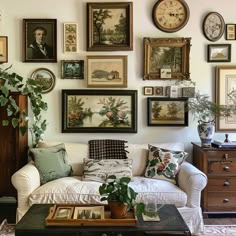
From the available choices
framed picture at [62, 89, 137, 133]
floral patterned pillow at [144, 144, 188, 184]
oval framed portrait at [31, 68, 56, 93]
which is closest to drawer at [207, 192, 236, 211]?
floral patterned pillow at [144, 144, 188, 184]

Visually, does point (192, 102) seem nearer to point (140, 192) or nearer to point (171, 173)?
point (171, 173)

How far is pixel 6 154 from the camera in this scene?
4055mm

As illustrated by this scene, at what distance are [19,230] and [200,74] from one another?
2967mm

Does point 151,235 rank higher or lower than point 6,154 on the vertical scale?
lower

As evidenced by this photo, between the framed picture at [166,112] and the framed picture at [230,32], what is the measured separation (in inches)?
39.3

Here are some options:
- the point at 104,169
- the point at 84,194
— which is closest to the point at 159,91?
the point at 104,169

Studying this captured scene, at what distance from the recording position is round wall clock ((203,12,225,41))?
4371 mm

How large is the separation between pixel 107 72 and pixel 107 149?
972mm

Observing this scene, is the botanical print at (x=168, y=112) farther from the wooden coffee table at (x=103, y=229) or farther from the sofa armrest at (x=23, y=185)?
the wooden coffee table at (x=103, y=229)

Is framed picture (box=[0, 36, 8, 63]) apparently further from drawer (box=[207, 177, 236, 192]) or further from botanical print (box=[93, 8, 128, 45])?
drawer (box=[207, 177, 236, 192])

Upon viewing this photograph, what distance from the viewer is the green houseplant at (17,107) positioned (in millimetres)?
3910

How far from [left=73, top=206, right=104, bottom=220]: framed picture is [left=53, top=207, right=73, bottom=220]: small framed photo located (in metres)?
0.04

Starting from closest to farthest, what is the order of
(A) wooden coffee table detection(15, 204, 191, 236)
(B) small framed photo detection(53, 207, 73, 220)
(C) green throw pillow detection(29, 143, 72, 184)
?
(A) wooden coffee table detection(15, 204, 191, 236) → (B) small framed photo detection(53, 207, 73, 220) → (C) green throw pillow detection(29, 143, 72, 184)

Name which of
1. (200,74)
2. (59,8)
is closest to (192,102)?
(200,74)
